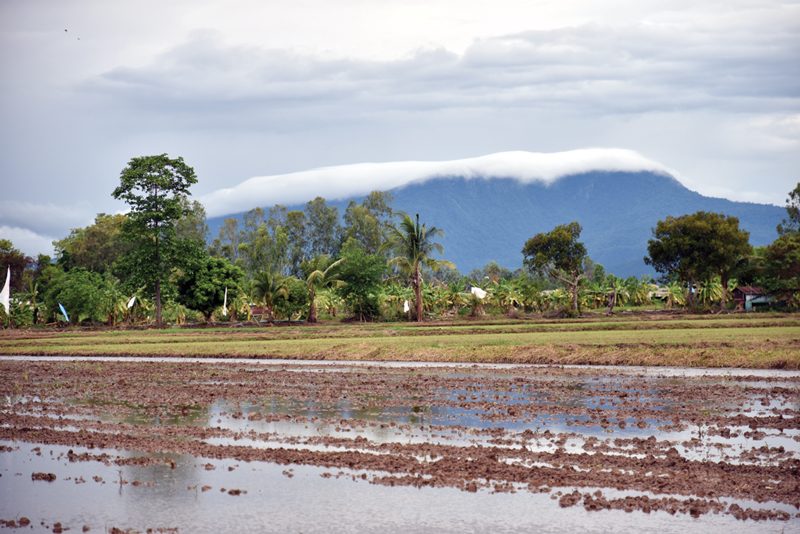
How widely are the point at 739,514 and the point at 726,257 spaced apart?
72.2 meters

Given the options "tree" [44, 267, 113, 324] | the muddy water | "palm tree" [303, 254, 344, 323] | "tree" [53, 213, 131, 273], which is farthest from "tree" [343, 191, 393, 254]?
the muddy water

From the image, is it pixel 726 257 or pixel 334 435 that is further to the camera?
pixel 726 257

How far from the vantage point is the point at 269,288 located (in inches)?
3076

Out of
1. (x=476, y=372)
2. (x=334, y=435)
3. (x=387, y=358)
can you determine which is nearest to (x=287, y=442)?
(x=334, y=435)

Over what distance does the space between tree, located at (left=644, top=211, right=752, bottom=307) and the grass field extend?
2406 cm

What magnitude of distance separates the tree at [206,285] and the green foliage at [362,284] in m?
9.43

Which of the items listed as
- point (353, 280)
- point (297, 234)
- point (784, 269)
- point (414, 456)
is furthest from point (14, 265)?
point (414, 456)

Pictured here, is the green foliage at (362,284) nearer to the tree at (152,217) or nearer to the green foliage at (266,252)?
the tree at (152,217)

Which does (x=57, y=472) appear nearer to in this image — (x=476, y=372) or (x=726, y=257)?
(x=476, y=372)

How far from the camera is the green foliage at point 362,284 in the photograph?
262 ft

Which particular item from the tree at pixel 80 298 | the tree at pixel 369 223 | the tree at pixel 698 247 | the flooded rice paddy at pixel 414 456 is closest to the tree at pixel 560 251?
the tree at pixel 698 247

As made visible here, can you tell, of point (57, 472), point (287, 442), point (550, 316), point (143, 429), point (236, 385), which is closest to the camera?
point (57, 472)

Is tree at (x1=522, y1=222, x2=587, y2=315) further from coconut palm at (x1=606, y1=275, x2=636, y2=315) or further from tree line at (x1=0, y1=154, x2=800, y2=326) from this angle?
coconut palm at (x1=606, y1=275, x2=636, y2=315)

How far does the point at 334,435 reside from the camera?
70.6 ft
